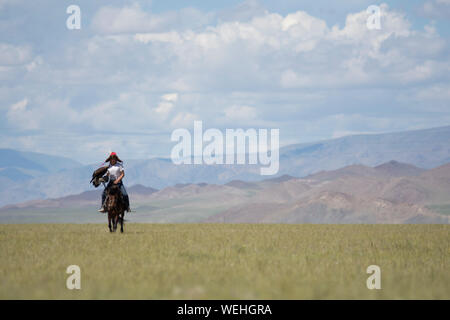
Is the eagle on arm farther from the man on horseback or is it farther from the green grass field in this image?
the green grass field

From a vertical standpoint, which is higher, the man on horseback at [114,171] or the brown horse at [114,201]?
the man on horseback at [114,171]

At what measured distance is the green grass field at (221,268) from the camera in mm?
11328

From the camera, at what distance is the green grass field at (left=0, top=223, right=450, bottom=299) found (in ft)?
37.2

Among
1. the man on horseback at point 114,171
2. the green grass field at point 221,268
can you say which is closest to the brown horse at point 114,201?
the man on horseback at point 114,171

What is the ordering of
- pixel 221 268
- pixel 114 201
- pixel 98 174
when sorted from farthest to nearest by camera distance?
pixel 98 174
pixel 114 201
pixel 221 268

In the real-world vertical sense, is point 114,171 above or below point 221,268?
above

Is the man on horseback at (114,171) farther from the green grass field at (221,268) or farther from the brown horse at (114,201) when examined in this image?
the green grass field at (221,268)

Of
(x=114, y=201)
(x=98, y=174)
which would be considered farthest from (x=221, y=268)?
(x=98, y=174)

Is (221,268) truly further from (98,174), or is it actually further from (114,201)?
(98,174)

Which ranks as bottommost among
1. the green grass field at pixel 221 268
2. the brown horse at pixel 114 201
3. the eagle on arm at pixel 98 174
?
the green grass field at pixel 221 268

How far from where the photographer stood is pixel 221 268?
1456 centimetres

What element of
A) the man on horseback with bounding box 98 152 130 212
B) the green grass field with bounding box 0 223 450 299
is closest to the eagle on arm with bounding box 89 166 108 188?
the man on horseback with bounding box 98 152 130 212
